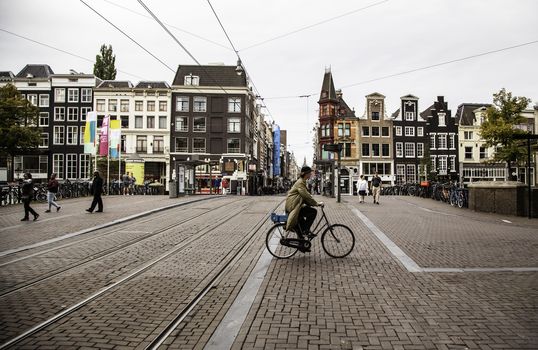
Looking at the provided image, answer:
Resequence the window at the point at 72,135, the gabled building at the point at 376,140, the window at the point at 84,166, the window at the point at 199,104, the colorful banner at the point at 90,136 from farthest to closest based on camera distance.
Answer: the gabled building at the point at 376,140, the window at the point at 199,104, the window at the point at 72,135, the window at the point at 84,166, the colorful banner at the point at 90,136

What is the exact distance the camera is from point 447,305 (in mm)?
5211

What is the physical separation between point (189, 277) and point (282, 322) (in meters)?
2.54

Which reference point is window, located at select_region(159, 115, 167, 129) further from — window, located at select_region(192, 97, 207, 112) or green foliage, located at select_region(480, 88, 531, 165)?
green foliage, located at select_region(480, 88, 531, 165)

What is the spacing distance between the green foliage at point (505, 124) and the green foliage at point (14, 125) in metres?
40.1

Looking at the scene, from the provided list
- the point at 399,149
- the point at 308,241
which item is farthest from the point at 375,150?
the point at 308,241

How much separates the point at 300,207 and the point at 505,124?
3469 cm

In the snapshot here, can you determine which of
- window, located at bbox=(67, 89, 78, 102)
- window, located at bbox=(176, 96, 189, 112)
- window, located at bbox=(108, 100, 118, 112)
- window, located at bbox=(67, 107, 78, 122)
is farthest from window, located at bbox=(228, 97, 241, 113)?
window, located at bbox=(67, 107, 78, 122)

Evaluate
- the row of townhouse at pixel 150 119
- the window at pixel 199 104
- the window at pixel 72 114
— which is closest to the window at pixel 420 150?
the row of townhouse at pixel 150 119

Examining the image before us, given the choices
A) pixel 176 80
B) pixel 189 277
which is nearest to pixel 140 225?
pixel 189 277

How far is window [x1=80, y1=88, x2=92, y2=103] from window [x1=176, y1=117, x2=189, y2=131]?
12.2 m

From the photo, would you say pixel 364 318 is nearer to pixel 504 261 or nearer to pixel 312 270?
pixel 312 270

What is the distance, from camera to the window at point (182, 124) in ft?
190

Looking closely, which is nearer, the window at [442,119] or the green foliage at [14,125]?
the green foliage at [14,125]

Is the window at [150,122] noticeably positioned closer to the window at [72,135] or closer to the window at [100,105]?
the window at [100,105]
